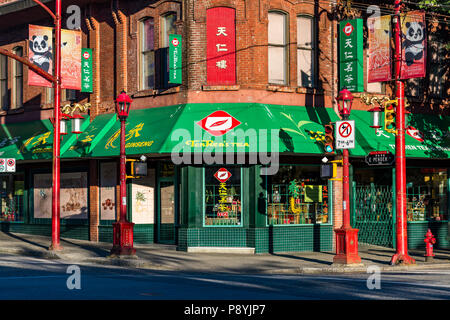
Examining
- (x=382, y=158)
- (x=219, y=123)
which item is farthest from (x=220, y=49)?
(x=382, y=158)

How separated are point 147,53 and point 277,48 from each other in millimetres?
4828

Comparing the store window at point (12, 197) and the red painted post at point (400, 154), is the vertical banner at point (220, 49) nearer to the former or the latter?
the red painted post at point (400, 154)

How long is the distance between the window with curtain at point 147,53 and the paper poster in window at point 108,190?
3358 mm

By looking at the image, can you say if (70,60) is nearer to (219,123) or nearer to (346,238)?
(219,123)

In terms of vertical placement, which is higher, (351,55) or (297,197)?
(351,55)

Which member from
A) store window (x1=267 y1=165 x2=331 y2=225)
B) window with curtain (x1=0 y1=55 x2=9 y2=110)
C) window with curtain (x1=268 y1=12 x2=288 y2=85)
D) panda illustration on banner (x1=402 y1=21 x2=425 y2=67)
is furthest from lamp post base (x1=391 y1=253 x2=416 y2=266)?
window with curtain (x1=0 y1=55 x2=9 y2=110)

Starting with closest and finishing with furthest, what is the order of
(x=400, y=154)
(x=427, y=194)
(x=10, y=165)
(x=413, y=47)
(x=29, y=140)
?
(x=400, y=154), (x=413, y=47), (x=10, y=165), (x=427, y=194), (x=29, y=140)

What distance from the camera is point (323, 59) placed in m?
25.5

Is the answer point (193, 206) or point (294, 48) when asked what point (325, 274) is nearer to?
point (193, 206)

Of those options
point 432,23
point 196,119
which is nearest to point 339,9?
point 432,23

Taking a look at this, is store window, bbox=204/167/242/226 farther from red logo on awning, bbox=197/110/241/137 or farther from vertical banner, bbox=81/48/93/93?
vertical banner, bbox=81/48/93/93

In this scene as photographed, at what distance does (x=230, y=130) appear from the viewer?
2348 centimetres

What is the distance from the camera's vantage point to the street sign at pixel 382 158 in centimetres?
2103

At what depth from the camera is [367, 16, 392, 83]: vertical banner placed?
2229 cm
